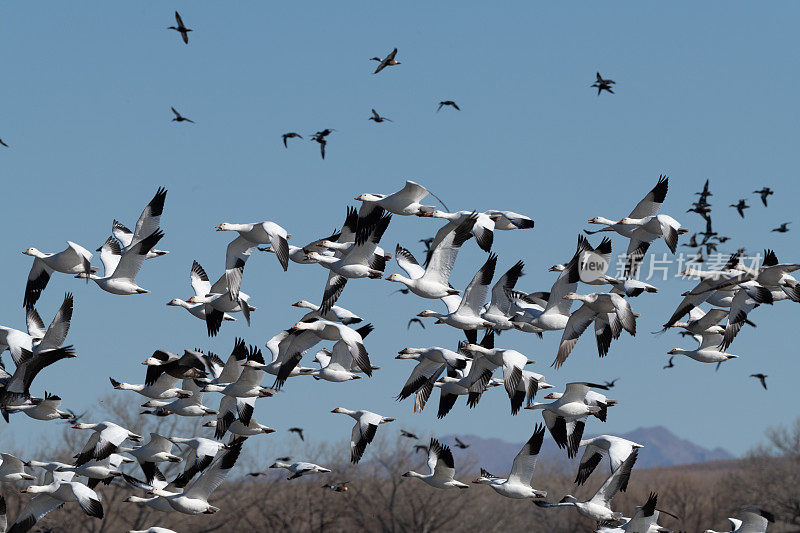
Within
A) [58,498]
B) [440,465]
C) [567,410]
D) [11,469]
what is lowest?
[58,498]

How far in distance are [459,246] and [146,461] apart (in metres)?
7.90

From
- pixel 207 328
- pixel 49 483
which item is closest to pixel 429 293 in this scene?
pixel 207 328

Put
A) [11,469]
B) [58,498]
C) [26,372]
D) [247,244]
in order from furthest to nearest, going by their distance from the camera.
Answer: [11,469] → [58,498] → [247,244] → [26,372]

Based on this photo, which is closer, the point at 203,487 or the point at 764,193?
the point at 203,487

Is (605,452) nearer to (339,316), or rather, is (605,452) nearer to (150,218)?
(339,316)

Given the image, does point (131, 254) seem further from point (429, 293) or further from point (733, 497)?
point (733, 497)

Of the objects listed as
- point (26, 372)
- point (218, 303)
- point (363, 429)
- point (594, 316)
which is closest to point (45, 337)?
point (26, 372)

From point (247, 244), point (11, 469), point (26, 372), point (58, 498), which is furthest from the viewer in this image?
point (11, 469)

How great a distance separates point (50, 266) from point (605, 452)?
11059mm

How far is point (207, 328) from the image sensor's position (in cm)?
2216

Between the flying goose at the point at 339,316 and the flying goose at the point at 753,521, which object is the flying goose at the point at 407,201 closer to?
the flying goose at the point at 339,316

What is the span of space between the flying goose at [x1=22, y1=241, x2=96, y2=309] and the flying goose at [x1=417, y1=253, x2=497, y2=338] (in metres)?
6.69

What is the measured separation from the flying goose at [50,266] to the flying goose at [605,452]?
979 centimetres

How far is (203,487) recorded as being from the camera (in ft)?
68.1
